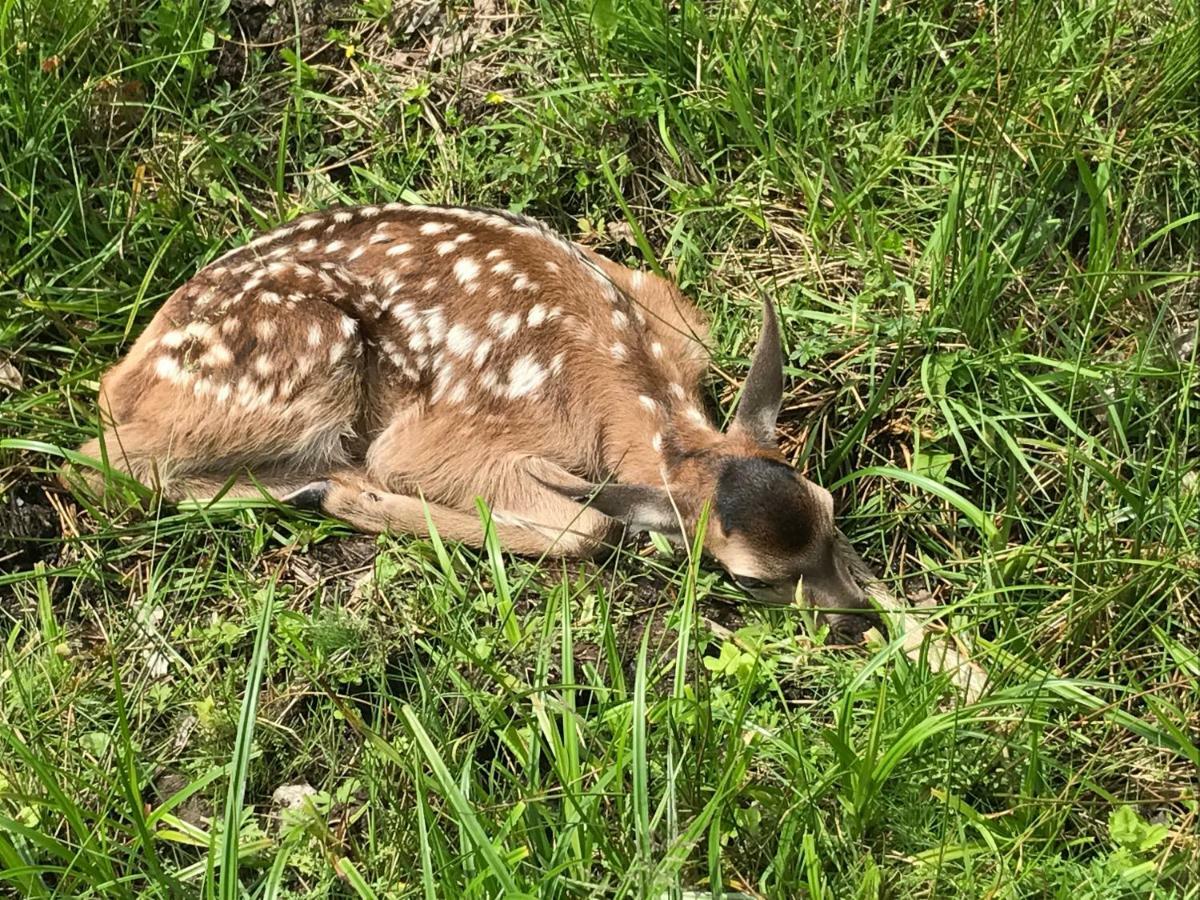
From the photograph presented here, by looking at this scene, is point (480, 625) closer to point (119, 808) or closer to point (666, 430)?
point (666, 430)

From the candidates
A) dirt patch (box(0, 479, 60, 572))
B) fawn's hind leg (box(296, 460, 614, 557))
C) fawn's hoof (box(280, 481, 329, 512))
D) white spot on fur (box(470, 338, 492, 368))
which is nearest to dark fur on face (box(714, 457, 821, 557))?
fawn's hind leg (box(296, 460, 614, 557))

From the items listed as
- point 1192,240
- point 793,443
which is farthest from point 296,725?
point 1192,240

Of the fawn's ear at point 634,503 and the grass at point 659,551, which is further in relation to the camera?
the fawn's ear at point 634,503

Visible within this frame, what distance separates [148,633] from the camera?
12.1 ft

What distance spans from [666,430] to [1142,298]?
1.54m

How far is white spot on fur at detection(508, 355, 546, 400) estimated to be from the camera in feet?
12.9

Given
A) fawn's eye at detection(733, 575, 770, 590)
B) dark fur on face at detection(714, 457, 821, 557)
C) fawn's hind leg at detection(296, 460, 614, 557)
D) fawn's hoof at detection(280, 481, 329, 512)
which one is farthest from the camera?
fawn's hoof at detection(280, 481, 329, 512)

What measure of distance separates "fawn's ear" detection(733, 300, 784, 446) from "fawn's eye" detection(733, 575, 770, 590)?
16.5 inches

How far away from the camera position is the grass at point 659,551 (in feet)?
9.87

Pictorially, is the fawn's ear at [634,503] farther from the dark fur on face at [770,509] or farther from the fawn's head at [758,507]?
the dark fur on face at [770,509]

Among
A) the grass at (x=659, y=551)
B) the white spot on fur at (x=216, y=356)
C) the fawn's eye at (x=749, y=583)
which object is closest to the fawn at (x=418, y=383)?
the white spot on fur at (x=216, y=356)

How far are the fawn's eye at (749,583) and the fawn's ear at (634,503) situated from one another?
0.21 meters

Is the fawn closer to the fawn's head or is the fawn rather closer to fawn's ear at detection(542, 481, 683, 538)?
the fawn's head

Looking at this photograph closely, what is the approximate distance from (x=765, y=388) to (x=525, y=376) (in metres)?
0.79
